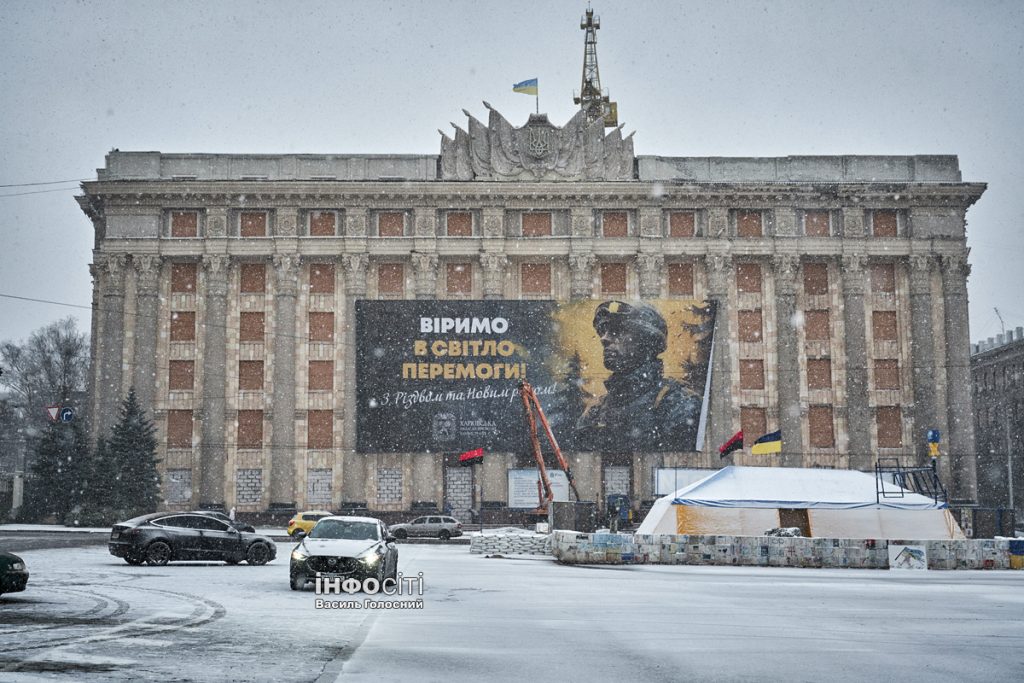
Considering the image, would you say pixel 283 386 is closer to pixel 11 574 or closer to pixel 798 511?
pixel 798 511

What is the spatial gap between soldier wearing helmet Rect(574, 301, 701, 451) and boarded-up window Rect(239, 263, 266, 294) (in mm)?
17617

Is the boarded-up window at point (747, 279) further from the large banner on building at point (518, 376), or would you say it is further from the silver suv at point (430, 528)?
the silver suv at point (430, 528)

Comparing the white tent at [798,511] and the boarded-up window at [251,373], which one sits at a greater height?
the boarded-up window at [251,373]

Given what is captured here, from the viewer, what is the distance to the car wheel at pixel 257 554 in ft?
86.6

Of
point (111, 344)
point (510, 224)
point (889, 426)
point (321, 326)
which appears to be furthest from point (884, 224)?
point (111, 344)

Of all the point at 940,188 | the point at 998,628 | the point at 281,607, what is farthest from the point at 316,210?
the point at 998,628

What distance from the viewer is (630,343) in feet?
179

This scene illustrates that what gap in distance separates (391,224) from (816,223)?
22.4m

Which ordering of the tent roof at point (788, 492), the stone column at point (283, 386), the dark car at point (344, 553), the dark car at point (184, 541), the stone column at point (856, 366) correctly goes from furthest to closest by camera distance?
the stone column at point (856, 366), the stone column at point (283, 386), the tent roof at point (788, 492), the dark car at point (184, 541), the dark car at point (344, 553)

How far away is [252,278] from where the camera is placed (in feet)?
187

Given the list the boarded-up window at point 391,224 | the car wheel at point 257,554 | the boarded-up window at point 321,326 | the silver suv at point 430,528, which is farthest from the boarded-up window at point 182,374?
the car wheel at point 257,554

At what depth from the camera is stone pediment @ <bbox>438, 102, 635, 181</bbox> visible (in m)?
56.9

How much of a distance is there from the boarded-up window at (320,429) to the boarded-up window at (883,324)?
2888 cm

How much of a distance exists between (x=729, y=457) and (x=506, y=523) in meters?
11.9
